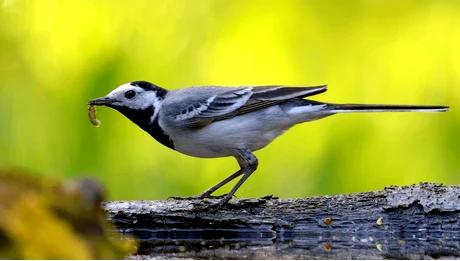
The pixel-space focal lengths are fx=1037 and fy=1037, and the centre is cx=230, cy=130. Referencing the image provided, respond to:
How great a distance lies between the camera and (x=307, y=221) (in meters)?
4.21

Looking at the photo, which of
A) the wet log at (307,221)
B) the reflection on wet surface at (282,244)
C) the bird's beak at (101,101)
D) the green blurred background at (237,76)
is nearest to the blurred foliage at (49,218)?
the reflection on wet surface at (282,244)

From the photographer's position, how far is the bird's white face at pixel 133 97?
5.02 m

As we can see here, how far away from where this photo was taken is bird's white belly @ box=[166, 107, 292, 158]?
479cm

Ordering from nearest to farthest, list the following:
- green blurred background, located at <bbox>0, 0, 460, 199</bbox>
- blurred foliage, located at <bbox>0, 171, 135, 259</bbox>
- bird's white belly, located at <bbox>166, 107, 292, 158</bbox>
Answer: blurred foliage, located at <bbox>0, 171, 135, 259</bbox>, bird's white belly, located at <bbox>166, 107, 292, 158</bbox>, green blurred background, located at <bbox>0, 0, 460, 199</bbox>

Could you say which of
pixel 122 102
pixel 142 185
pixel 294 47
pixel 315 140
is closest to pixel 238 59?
pixel 294 47

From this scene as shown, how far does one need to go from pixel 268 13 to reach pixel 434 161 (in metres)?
1.52

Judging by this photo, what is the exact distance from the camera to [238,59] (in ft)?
21.6

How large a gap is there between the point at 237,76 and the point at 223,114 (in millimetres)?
1652

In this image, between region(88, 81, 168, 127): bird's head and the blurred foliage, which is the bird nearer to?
region(88, 81, 168, 127): bird's head

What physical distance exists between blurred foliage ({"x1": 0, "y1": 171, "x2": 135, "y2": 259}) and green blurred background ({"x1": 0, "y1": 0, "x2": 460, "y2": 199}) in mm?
3373

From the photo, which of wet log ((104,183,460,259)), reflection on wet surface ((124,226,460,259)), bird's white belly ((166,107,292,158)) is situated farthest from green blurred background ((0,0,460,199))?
reflection on wet surface ((124,226,460,259))

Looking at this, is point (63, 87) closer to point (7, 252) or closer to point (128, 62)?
point (128, 62)

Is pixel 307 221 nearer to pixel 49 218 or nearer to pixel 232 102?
pixel 232 102

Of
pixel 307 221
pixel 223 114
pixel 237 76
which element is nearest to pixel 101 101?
pixel 223 114
